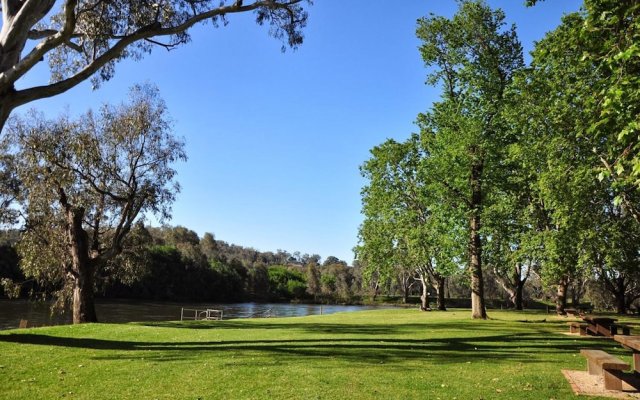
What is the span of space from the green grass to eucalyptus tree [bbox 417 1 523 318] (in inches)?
363

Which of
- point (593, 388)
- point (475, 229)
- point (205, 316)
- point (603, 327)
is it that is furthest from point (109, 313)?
point (593, 388)

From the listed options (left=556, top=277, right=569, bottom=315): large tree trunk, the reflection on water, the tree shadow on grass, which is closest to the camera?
the tree shadow on grass

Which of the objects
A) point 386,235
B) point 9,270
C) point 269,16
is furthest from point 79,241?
point 9,270

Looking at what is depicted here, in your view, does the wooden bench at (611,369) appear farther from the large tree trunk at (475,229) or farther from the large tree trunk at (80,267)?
the large tree trunk at (80,267)

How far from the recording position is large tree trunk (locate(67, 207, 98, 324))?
74.0ft

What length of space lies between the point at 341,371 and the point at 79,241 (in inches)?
684

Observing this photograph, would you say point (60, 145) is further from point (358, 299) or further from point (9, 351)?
point (358, 299)

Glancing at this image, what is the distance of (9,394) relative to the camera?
7656 mm

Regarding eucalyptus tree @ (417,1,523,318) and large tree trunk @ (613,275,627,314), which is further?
large tree trunk @ (613,275,627,314)

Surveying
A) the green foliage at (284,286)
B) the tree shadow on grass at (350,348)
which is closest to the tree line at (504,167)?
the tree shadow on grass at (350,348)

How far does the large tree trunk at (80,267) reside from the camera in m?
22.5

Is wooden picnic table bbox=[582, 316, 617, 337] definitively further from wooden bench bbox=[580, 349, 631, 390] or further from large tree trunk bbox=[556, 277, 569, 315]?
large tree trunk bbox=[556, 277, 569, 315]

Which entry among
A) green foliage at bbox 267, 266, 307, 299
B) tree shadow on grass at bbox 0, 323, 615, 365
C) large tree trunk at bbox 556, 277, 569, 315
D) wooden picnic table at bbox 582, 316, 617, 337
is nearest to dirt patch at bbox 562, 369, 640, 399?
tree shadow on grass at bbox 0, 323, 615, 365

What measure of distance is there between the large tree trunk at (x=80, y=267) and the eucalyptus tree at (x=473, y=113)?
56.5 ft
